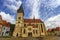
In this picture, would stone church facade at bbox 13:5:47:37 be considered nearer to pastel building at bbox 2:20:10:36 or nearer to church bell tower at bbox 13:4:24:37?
church bell tower at bbox 13:4:24:37

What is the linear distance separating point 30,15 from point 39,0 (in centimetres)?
79

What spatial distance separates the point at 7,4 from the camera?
648 inches

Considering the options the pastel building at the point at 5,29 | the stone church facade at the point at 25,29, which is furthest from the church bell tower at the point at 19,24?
the pastel building at the point at 5,29

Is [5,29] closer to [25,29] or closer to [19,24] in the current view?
[19,24]

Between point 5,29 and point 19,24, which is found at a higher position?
point 19,24

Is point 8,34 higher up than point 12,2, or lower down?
lower down

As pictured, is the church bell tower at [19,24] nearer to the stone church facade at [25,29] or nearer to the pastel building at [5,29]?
the stone church facade at [25,29]

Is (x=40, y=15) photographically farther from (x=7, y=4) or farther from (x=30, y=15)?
(x=7, y=4)

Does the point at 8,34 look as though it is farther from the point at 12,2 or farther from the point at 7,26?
the point at 12,2

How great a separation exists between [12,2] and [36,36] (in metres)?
1.86

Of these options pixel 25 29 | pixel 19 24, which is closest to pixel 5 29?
pixel 19 24

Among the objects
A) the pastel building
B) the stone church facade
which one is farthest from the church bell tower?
the pastel building

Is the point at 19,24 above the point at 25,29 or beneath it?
above

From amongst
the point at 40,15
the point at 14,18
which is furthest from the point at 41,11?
the point at 14,18
